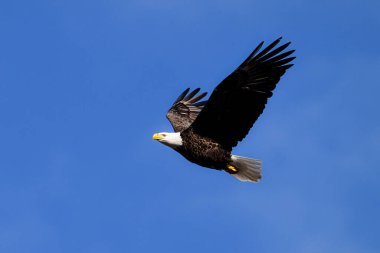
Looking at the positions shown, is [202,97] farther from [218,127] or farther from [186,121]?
[218,127]

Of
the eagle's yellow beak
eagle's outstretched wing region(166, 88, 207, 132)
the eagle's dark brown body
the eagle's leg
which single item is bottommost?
the eagle's leg

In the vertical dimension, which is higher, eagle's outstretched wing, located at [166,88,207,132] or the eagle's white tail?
eagle's outstretched wing, located at [166,88,207,132]

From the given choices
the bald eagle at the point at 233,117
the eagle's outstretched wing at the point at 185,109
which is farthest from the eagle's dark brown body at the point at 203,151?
the eagle's outstretched wing at the point at 185,109

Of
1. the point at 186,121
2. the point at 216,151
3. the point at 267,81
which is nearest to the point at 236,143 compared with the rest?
the point at 216,151

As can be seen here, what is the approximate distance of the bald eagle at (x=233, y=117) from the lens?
12.9 m

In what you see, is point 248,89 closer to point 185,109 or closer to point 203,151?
point 203,151

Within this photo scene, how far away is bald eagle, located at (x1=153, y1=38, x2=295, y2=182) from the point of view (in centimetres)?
1294

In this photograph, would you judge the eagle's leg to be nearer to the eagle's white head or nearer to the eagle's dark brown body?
the eagle's dark brown body

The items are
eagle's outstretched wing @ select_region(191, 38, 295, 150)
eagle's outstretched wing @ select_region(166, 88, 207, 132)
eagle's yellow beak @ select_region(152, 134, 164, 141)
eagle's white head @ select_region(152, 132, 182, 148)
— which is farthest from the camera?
eagle's outstretched wing @ select_region(166, 88, 207, 132)

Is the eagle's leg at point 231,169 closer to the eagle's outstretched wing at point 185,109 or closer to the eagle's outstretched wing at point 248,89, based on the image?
the eagle's outstretched wing at point 248,89

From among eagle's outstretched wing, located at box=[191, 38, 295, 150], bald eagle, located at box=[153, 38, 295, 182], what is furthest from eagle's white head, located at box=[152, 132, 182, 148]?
eagle's outstretched wing, located at box=[191, 38, 295, 150]

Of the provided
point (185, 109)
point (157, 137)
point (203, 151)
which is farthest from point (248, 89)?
point (185, 109)

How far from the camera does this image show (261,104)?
13078 millimetres

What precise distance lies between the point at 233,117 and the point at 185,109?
2989mm
